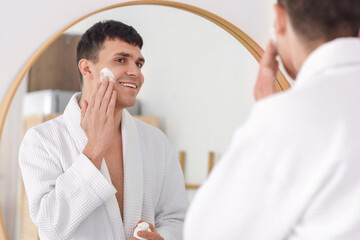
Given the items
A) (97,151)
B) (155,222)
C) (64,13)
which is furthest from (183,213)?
(64,13)

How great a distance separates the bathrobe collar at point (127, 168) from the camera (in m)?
0.87

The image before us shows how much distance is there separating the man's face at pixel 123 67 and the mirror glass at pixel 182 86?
0.06 feet

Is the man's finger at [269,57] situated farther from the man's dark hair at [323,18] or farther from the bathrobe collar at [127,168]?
the bathrobe collar at [127,168]

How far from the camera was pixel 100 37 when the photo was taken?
0.92 meters

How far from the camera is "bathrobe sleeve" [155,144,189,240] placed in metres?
0.92

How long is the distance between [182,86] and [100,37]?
19 cm

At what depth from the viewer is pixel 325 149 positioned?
48 cm

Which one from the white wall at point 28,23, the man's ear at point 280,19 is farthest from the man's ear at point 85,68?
the man's ear at point 280,19

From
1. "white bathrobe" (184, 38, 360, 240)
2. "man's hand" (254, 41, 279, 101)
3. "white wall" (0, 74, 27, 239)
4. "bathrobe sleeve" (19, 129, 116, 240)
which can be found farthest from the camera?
"white wall" (0, 74, 27, 239)

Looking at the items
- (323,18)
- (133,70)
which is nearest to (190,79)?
(133,70)

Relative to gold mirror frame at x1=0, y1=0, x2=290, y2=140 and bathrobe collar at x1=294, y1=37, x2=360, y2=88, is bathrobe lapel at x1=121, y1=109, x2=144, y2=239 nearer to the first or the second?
gold mirror frame at x1=0, y1=0, x2=290, y2=140

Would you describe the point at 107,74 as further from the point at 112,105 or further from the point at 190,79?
the point at 190,79

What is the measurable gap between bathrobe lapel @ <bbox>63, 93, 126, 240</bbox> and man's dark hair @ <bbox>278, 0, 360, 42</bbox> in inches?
18.3

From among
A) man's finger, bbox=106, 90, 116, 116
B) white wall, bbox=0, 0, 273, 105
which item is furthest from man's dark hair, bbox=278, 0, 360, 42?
white wall, bbox=0, 0, 273, 105
